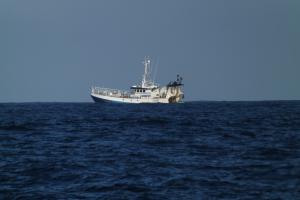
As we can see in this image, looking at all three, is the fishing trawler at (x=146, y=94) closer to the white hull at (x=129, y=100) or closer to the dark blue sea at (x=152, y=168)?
the white hull at (x=129, y=100)

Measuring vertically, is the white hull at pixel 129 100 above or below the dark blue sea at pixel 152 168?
above

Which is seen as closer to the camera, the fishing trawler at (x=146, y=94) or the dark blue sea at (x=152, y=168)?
the dark blue sea at (x=152, y=168)

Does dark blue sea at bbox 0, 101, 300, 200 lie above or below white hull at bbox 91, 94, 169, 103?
below

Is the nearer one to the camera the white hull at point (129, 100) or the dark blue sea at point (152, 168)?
the dark blue sea at point (152, 168)

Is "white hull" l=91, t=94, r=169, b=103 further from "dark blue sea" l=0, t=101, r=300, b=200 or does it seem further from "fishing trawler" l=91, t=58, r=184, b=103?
"dark blue sea" l=0, t=101, r=300, b=200

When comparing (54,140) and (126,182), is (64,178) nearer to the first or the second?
(126,182)

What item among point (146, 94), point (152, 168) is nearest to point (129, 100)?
point (146, 94)

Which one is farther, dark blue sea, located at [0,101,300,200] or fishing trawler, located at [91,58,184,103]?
fishing trawler, located at [91,58,184,103]

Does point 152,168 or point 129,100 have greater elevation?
point 129,100

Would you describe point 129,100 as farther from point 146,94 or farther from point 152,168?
point 152,168

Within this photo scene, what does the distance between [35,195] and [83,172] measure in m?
3.58

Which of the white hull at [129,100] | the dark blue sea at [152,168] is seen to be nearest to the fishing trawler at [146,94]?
the white hull at [129,100]

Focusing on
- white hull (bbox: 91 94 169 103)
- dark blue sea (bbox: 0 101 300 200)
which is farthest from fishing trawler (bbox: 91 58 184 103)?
dark blue sea (bbox: 0 101 300 200)

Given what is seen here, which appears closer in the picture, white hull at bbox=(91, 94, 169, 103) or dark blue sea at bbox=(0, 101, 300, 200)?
dark blue sea at bbox=(0, 101, 300, 200)
